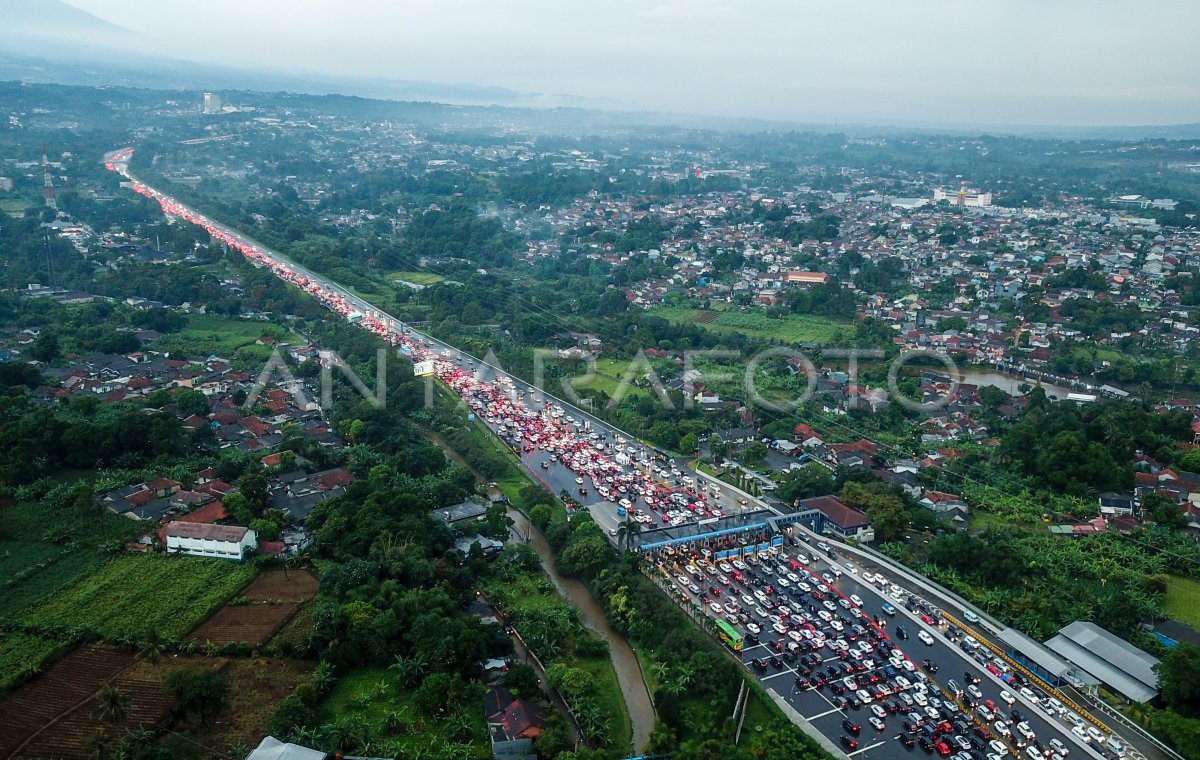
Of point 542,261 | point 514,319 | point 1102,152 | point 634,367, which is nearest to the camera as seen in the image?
point 634,367

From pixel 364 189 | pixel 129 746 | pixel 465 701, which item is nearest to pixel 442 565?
pixel 465 701

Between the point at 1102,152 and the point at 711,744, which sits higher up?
the point at 1102,152

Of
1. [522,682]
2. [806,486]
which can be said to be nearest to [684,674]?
[522,682]

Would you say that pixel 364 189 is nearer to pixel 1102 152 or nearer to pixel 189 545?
pixel 189 545

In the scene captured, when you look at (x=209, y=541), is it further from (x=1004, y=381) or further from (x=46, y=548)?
(x=1004, y=381)

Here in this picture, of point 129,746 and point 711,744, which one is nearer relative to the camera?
point 129,746

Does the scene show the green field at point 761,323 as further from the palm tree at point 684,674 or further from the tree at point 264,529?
the palm tree at point 684,674

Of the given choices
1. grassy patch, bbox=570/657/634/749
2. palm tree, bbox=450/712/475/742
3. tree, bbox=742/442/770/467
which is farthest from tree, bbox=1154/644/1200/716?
tree, bbox=742/442/770/467
